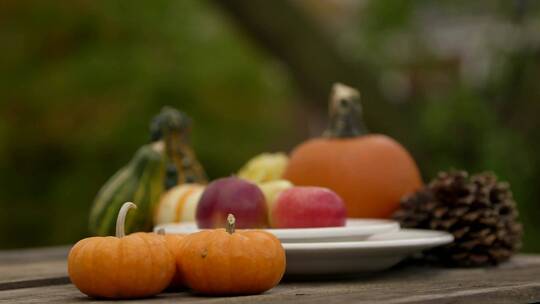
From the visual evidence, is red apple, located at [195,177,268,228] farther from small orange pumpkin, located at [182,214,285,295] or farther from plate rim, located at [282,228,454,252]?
small orange pumpkin, located at [182,214,285,295]

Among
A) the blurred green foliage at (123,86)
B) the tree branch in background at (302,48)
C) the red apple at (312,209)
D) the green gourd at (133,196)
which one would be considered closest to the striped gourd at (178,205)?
the green gourd at (133,196)

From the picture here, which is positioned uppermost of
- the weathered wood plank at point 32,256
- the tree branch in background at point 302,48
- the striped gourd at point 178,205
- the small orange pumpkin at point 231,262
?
the tree branch in background at point 302,48

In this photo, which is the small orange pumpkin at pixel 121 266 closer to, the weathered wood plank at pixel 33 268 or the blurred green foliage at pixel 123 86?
the weathered wood plank at pixel 33 268

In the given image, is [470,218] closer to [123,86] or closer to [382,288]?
[382,288]

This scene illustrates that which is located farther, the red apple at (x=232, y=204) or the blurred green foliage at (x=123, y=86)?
the blurred green foliage at (x=123, y=86)

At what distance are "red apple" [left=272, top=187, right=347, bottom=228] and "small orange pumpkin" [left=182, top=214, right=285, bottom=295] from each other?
0.22 m

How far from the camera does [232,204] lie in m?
1.57

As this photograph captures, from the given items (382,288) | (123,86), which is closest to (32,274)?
(382,288)

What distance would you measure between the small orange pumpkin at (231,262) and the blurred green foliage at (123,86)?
2608 millimetres

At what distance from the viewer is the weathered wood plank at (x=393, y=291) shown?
1250 millimetres

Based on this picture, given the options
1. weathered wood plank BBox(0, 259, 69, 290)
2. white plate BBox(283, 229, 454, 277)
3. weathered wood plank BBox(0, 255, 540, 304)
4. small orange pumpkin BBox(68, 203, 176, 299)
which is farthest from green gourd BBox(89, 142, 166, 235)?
small orange pumpkin BBox(68, 203, 176, 299)

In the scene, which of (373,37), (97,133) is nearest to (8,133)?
(97,133)

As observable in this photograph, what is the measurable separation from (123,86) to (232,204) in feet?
11.5

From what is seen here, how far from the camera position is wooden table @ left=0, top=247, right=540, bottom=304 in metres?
1.26
